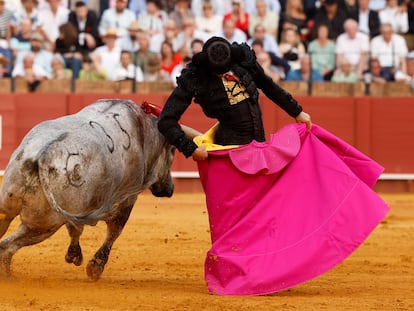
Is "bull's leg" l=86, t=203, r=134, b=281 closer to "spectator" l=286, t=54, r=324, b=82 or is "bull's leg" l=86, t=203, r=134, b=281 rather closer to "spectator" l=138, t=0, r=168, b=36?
"spectator" l=286, t=54, r=324, b=82

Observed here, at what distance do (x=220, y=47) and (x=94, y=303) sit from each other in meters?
1.68

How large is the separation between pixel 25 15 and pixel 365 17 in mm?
4412

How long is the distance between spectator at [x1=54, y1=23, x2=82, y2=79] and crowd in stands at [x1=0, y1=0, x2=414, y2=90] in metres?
0.01

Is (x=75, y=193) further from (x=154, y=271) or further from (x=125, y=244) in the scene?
(x=125, y=244)

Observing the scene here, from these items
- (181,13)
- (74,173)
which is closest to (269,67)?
(181,13)

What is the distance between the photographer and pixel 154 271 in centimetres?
790

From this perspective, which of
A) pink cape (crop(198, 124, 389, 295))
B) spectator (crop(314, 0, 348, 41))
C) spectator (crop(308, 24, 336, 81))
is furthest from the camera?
spectator (crop(314, 0, 348, 41))

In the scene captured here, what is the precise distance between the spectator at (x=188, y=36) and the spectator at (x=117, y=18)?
28.5 inches

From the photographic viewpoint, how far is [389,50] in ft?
45.5

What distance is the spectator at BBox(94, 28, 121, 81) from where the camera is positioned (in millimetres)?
13875

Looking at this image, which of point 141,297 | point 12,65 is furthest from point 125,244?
point 12,65

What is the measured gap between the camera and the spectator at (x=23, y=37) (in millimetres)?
14312

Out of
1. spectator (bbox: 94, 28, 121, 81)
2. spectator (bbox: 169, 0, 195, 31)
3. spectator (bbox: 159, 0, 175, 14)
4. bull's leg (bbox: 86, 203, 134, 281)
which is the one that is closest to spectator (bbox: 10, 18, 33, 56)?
spectator (bbox: 94, 28, 121, 81)

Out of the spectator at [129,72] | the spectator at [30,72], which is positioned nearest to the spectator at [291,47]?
the spectator at [129,72]
